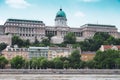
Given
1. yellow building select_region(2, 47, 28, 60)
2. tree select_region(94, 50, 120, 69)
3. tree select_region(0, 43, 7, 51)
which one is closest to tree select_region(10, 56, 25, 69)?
yellow building select_region(2, 47, 28, 60)

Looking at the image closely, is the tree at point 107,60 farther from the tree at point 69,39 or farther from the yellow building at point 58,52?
the tree at point 69,39

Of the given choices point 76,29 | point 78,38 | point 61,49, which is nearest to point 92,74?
point 61,49

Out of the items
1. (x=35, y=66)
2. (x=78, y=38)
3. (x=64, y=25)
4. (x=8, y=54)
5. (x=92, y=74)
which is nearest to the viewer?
(x=92, y=74)

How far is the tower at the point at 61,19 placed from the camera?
344 feet

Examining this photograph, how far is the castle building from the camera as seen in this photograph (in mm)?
94562

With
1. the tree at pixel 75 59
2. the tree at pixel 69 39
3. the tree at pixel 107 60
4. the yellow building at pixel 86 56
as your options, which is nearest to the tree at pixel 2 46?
the tree at pixel 69 39

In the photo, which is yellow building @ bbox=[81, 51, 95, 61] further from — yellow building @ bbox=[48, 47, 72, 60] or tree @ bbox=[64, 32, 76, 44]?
tree @ bbox=[64, 32, 76, 44]

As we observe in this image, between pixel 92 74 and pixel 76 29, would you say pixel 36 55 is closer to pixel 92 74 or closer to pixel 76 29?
pixel 92 74

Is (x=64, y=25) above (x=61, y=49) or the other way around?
above

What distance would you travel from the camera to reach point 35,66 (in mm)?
64688

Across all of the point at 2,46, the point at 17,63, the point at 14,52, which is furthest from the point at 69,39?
the point at 17,63

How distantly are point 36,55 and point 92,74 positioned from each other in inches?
912

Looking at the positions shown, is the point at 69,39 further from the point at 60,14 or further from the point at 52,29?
the point at 60,14

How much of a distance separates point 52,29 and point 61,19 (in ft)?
20.3
